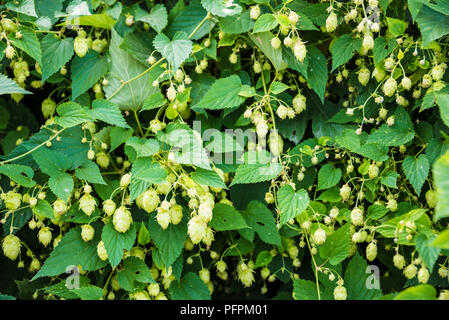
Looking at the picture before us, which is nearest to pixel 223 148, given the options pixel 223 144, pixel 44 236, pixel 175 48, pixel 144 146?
pixel 223 144

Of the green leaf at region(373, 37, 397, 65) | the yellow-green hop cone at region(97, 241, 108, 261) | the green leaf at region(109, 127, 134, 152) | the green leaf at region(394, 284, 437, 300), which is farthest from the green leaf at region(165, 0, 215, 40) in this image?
the green leaf at region(394, 284, 437, 300)

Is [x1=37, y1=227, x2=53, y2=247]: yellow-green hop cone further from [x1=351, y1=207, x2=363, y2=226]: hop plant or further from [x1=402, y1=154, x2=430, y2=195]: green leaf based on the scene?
[x1=402, y1=154, x2=430, y2=195]: green leaf

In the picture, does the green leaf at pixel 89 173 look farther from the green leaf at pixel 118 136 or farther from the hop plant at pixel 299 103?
the hop plant at pixel 299 103

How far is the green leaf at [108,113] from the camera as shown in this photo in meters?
1.50

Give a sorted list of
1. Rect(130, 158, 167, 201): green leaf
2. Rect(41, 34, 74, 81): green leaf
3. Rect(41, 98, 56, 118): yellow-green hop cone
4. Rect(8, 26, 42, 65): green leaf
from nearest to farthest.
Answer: Rect(130, 158, 167, 201): green leaf
Rect(8, 26, 42, 65): green leaf
Rect(41, 34, 74, 81): green leaf
Rect(41, 98, 56, 118): yellow-green hop cone

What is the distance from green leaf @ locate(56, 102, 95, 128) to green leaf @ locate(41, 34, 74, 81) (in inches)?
7.7

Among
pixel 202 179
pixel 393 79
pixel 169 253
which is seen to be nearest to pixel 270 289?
pixel 169 253

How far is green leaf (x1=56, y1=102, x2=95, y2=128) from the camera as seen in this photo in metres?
1.48

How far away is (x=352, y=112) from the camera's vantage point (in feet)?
5.12

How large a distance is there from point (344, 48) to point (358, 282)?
0.86 metres

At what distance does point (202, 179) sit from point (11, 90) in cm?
73

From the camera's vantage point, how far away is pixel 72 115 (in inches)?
59.5

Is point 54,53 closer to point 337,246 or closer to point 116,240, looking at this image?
point 116,240

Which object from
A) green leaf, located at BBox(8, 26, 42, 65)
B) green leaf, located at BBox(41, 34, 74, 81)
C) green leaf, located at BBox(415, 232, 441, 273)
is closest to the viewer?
green leaf, located at BBox(415, 232, 441, 273)
